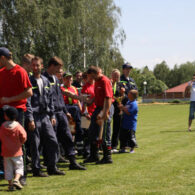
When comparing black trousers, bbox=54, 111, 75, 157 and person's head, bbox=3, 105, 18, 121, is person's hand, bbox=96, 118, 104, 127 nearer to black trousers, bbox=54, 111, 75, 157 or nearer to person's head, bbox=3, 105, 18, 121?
black trousers, bbox=54, 111, 75, 157

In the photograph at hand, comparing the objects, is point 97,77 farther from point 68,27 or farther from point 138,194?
point 68,27

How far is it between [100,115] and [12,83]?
7.73ft

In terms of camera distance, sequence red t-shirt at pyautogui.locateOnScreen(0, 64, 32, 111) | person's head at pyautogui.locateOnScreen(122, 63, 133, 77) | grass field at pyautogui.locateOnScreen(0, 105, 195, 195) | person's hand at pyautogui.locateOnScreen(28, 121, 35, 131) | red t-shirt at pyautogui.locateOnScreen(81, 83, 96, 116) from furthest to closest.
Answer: person's head at pyautogui.locateOnScreen(122, 63, 133, 77)
red t-shirt at pyautogui.locateOnScreen(81, 83, 96, 116)
person's hand at pyautogui.locateOnScreen(28, 121, 35, 131)
red t-shirt at pyautogui.locateOnScreen(0, 64, 32, 111)
grass field at pyautogui.locateOnScreen(0, 105, 195, 195)

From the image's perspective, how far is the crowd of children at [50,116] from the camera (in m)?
5.96

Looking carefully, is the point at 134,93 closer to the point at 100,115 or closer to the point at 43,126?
the point at 100,115

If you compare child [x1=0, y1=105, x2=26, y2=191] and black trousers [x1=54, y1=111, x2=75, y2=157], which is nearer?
child [x1=0, y1=105, x2=26, y2=191]

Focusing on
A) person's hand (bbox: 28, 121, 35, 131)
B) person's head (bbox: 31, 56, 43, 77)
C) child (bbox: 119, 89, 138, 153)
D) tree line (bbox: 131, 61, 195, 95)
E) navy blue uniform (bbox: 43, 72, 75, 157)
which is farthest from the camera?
tree line (bbox: 131, 61, 195, 95)

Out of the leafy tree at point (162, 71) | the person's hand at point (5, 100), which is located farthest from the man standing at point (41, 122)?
the leafy tree at point (162, 71)

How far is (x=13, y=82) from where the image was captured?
6.03 m

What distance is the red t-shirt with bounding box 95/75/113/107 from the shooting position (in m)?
7.75

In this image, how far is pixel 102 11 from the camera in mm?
36156

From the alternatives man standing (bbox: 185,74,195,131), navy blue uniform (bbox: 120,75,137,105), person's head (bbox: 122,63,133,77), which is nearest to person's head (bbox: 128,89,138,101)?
navy blue uniform (bbox: 120,75,137,105)

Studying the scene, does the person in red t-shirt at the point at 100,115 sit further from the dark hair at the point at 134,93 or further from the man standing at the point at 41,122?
the dark hair at the point at 134,93

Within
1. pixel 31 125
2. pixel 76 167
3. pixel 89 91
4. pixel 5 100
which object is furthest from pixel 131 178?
pixel 89 91
